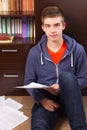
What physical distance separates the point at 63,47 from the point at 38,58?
0.20 meters

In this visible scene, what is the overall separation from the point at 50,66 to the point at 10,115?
50 centimetres

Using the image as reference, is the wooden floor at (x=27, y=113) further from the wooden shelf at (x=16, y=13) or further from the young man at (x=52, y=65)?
the wooden shelf at (x=16, y=13)

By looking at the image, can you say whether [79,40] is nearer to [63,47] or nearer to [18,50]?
[63,47]

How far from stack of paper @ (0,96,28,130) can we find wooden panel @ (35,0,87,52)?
0.60m

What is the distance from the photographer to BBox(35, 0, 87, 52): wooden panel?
2.16 meters

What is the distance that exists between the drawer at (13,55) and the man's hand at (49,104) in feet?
1.70

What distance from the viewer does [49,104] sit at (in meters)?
1.93

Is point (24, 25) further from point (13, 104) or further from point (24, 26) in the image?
point (13, 104)

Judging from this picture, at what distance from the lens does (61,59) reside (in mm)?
1963

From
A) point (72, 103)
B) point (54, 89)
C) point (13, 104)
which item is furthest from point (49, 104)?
point (13, 104)

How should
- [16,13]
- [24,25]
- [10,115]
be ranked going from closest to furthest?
[10,115] → [16,13] → [24,25]

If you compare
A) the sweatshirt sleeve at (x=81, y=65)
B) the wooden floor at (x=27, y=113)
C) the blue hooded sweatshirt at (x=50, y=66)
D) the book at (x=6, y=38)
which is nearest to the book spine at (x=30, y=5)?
the book at (x=6, y=38)

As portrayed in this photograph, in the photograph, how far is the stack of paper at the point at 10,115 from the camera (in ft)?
6.46

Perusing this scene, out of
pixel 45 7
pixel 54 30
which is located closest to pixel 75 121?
pixel 54 30
